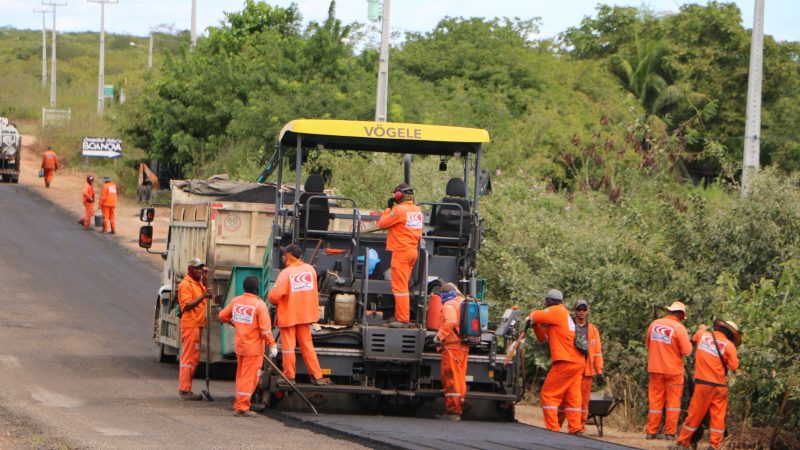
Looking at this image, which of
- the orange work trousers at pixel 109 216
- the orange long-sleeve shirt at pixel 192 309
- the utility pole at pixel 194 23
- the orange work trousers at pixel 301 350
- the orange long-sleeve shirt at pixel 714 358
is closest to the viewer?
the orange work trousers at pixel 301 350

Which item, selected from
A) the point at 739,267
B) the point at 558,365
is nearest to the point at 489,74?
the point at 739,267

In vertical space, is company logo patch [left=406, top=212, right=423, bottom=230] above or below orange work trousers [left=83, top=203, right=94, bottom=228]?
above

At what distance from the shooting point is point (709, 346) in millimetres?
12438

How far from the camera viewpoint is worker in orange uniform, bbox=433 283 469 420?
11875 mm

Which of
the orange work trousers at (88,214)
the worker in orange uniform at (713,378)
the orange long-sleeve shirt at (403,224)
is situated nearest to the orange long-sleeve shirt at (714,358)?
the worker in orange uniform at (713,378)

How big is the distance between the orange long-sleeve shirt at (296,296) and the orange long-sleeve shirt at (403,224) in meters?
0.86

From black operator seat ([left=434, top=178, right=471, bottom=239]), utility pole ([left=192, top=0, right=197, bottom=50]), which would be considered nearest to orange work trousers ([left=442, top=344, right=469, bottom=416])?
black operator seat ([left=434, top=178, right=471, bottom=239])

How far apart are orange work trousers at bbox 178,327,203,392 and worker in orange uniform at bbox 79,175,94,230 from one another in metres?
19.5

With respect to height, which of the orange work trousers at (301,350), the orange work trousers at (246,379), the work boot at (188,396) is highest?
the orange work trousers at (301,350)

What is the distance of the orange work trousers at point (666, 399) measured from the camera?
1310 cm

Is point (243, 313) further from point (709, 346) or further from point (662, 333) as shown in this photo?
point (709, 346)

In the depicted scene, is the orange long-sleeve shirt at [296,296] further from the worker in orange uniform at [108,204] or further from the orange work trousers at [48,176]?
the orange work trousers at [48,176]

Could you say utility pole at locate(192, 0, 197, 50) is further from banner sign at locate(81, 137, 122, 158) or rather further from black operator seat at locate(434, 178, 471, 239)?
black operator seat at locate(434, 178, 471, 239)

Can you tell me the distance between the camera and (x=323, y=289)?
1267 centimetres
